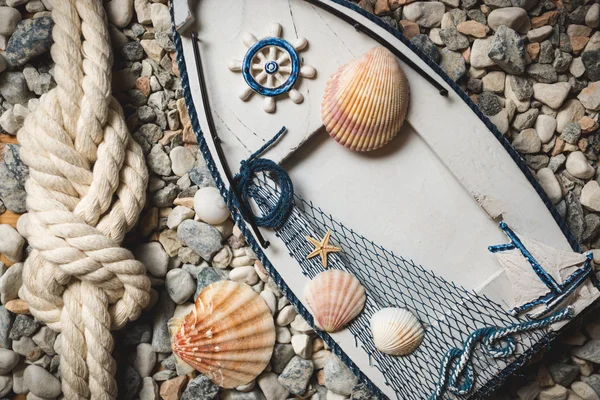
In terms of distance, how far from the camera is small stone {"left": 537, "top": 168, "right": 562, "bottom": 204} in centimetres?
94

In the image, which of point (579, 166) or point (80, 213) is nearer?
point (80, 213)

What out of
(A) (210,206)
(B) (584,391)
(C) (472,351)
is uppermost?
(A) (210,206)

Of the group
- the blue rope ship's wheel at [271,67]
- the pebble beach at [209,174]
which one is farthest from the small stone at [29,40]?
the blue rope ship's wheel at [271,67]

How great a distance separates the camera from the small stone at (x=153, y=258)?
0.91 meters

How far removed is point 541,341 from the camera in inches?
33.4

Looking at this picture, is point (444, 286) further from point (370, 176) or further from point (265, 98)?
point (265, 98)

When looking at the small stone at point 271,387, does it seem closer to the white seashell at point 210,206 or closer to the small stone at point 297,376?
the small stone at point 297,376

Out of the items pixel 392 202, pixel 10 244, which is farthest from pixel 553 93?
pixel 10 244

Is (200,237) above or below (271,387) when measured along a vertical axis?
above

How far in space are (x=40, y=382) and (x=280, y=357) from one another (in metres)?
0.39

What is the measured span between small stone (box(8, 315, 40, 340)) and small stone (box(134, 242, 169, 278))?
197mm

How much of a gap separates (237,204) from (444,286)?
1.19 ft

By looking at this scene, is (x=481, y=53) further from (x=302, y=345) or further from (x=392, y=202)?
(x=302, y=345)

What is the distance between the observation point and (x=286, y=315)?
36.4 inches
